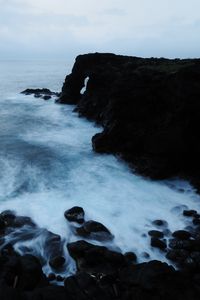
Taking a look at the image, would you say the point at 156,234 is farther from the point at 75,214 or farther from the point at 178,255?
the point at 75,214

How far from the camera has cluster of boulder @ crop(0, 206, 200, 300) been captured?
10055 mm

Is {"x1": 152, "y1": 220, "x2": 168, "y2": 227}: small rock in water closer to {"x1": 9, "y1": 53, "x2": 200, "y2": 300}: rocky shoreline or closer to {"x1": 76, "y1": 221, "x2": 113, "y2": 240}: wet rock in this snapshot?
{"x1": 9, "y1": 53, "x2": 200, "y2": 300}: rocky shoreline

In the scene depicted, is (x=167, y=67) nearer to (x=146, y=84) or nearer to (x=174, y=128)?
(x=146, y=84)

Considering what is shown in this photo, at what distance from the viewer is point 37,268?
11.1 meters

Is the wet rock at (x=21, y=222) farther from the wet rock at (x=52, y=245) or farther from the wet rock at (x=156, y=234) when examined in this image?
the wet rock at (x=156, y=234)

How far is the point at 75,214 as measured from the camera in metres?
15.6

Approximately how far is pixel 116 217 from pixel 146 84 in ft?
37.9

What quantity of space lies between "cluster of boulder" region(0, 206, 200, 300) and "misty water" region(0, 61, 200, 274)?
0.49m

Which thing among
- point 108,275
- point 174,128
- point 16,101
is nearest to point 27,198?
point 108,275

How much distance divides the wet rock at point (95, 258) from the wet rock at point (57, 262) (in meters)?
0.51

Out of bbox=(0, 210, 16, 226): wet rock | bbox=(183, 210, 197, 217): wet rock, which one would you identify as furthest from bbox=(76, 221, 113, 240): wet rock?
bbox=(183, 210, 197, 217): wet rock

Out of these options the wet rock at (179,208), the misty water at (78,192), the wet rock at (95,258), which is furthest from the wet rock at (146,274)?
the wet rock at (179,208)

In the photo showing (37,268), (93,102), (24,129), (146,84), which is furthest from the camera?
(93,102)

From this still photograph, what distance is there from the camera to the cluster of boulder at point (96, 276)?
10055mm
